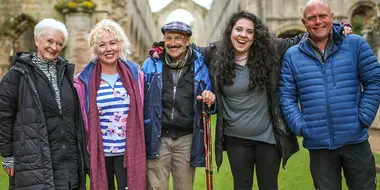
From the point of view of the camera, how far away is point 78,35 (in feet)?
40.0

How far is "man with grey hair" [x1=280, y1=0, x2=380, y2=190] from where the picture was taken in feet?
11.4

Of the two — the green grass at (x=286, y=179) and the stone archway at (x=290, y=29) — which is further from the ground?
the stone archway at (x=290, y=29)

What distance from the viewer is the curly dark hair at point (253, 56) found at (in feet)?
12.2

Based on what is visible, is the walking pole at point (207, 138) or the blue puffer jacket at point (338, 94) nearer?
the blue puffer jacket at point (338, 94)

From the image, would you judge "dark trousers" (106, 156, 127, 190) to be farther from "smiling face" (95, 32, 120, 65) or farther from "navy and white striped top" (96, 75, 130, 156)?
"smiling face" (95, 32, 120, 65)

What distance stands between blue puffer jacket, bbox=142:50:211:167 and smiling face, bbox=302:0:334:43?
1.09 m

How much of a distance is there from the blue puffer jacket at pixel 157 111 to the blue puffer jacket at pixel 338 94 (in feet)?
2.99

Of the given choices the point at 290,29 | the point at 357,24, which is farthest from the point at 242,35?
the point at 357,24

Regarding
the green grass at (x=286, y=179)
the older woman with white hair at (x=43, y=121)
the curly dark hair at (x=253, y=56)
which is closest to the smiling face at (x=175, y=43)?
the curly dark hair at (x=253, y=56)

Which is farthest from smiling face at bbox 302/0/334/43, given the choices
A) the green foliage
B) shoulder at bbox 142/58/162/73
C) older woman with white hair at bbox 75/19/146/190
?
the green foliage

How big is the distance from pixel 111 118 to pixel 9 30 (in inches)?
458

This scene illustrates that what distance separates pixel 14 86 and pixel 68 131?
1.93ft

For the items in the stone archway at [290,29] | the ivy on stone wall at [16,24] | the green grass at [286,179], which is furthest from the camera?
the stone archway at [290,29]

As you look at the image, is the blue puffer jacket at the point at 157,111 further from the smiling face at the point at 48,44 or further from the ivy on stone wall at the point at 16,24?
the ivy on stone wall at the point at 16,24
